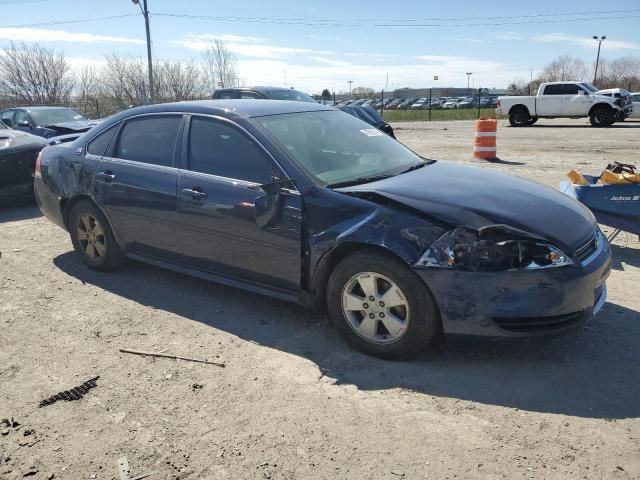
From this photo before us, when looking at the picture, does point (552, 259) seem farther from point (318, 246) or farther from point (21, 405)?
point (21, 405)

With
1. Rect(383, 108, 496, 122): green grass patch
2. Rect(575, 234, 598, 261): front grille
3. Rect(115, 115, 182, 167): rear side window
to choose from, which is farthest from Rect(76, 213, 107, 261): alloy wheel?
Rect(383, 108, 496, 122): green grass patch

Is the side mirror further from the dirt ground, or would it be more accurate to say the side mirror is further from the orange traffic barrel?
the orange traffic barrel

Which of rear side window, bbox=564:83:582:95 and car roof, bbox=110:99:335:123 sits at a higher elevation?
rear side window, bbox=564:83:582:95

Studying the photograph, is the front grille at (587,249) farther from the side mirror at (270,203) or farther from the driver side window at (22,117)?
the driver side window at (22,117)

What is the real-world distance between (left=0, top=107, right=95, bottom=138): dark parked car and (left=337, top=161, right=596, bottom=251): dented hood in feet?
34.8

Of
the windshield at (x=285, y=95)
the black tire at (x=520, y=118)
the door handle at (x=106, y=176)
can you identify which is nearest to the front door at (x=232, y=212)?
the door handle at (x=106, y=176)

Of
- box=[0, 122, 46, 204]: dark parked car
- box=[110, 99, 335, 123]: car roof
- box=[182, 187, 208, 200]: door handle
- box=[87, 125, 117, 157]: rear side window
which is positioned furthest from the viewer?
box=[0, 122, 46, 204]: dark parked car

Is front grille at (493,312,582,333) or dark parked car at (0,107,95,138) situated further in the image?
dark parked car at (0,107,95,138)

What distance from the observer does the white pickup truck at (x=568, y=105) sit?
23.7 meters

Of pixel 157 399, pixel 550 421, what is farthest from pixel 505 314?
pixel 157 399

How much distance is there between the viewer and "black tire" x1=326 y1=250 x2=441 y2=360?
3.24 meters

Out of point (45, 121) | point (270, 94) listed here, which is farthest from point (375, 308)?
point (45, 121)

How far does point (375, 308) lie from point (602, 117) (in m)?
24.4

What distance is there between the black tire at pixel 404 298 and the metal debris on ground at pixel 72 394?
1595 mm
